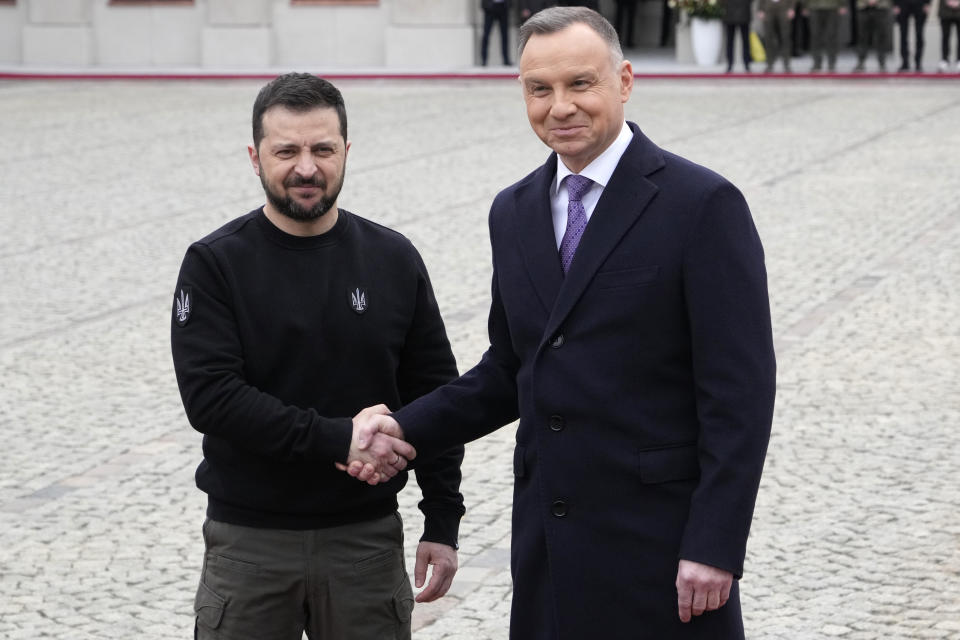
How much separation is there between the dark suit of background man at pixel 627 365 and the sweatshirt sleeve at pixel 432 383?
363 millimetres

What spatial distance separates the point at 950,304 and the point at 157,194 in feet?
24.0

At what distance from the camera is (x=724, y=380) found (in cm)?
294

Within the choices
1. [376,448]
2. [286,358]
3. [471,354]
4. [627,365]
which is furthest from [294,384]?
[471,354]

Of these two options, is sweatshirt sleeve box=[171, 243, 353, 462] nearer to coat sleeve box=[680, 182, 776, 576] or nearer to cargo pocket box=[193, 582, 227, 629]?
cargo pocket box=[193, 582, 227, 629]

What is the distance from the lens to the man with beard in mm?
3248

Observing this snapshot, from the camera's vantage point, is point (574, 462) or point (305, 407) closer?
point (574, 462)

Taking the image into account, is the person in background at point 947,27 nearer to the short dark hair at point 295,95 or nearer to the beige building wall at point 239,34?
the beige building wall at point 239,34

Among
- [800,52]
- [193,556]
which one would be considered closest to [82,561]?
[193,556]

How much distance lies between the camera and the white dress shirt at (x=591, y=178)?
311 centimetres

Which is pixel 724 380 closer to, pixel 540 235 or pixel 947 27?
pixel 540 235

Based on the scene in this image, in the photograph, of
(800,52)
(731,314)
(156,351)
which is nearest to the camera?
(731,314)

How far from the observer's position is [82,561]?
5.56 metres

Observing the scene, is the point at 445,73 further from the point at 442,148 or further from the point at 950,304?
the point at 950,304

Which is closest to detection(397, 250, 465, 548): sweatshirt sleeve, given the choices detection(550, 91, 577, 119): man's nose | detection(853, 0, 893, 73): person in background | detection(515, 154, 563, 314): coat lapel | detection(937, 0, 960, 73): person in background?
detection(515, 154, 563, 314): coat lapel
